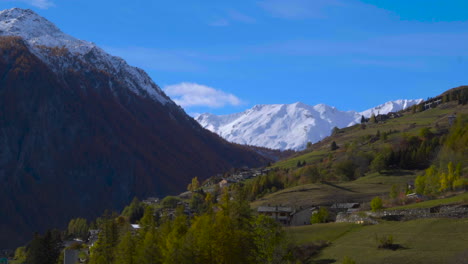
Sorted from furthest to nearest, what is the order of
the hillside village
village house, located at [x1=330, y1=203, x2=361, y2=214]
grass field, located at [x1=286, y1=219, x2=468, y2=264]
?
village house, located at [x1=330, y1=203, x2=361, y2=214] < the hillside village < grass field, located at [x1=286, y1=219, x2=468, y2=264]

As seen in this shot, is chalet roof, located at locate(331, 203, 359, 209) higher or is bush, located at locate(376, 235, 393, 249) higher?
chalet roof, located at locate(331, 203, 359, 209)

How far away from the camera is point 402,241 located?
208 ft

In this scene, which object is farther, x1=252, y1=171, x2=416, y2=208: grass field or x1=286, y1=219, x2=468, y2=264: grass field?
x1=252, y1=171, x2=416, y2=208: grass field

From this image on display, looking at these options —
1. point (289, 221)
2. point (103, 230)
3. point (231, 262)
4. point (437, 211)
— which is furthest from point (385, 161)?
point (231, 262)

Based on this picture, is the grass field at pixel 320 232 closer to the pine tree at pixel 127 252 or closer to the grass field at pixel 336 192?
the pine tree at pixel 127 252

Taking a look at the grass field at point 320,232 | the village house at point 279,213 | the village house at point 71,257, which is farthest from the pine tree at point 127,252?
the village house at point 279,213

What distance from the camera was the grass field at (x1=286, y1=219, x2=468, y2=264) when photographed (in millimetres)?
56000

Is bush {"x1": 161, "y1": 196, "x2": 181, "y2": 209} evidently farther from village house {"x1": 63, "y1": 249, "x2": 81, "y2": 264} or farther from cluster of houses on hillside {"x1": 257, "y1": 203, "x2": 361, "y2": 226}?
village house {"x1": 63, "y1": 249, "x2": 81, "y2": 264}

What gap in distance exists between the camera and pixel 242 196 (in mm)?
66375

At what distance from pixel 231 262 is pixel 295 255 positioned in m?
10.8

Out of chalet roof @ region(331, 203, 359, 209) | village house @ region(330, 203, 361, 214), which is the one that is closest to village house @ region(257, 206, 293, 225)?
village house @ region(330, 203, 361, 214)

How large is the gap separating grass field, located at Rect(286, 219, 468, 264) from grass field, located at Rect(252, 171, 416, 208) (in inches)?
1923

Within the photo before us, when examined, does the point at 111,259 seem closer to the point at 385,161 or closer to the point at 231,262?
the point at 231,262

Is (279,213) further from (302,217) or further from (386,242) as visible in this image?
(386,242)
